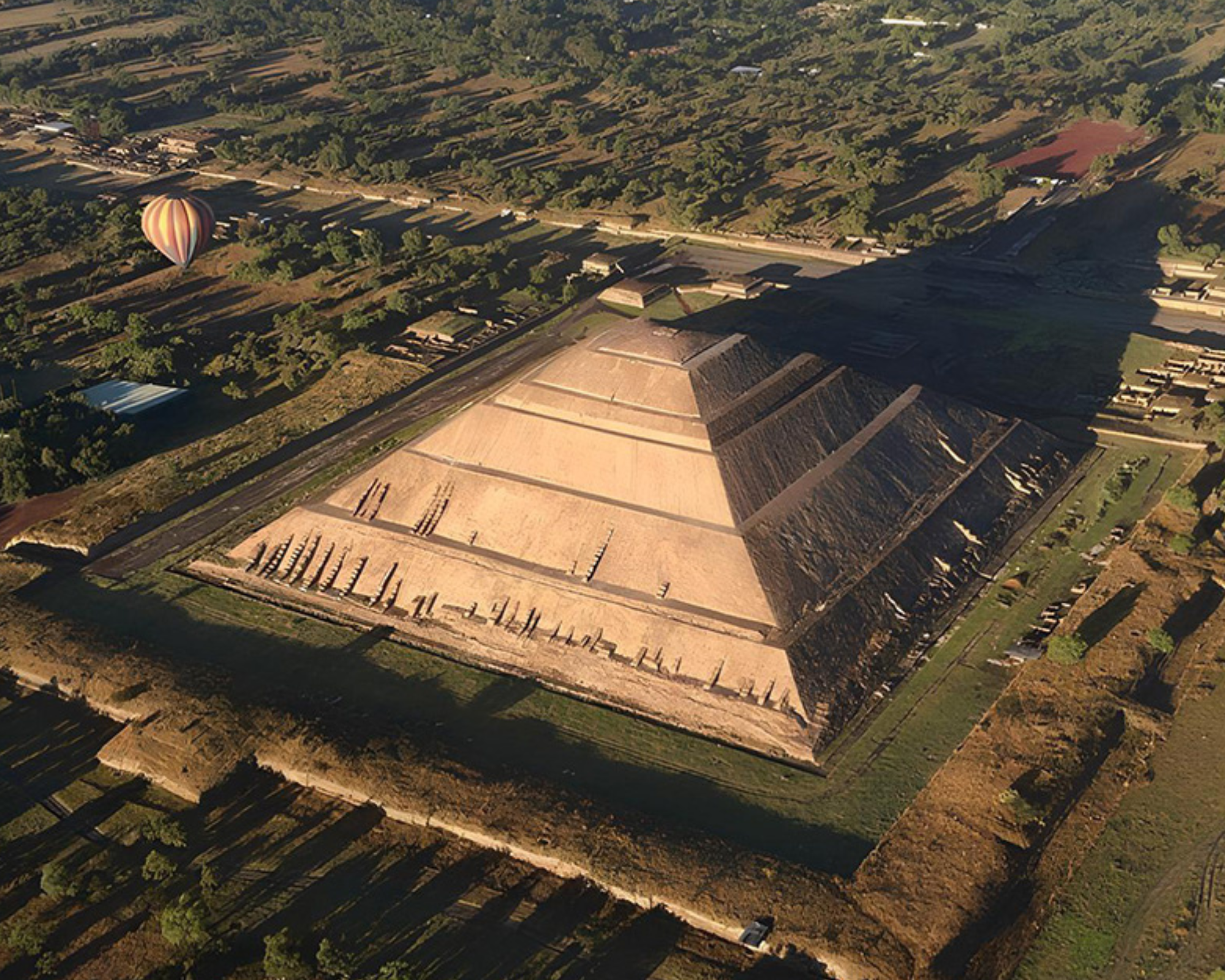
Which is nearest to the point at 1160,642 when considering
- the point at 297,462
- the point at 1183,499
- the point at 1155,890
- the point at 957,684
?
the point at 957,684

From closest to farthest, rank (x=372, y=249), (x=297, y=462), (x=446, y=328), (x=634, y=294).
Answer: (x=297, y=462), (x=446, y=328), (x=634, y=294), (x=372, y=249)

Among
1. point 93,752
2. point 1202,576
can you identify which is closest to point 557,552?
point 93,752

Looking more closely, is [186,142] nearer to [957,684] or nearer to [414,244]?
[414,244]

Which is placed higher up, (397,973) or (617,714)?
(397,973)

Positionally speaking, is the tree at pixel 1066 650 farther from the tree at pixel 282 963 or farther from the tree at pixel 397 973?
the tree at pixel 282 963

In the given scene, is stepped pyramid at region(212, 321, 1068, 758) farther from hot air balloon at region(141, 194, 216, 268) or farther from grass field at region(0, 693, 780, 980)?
hot air balloon at region(141, 194, 216, 268)

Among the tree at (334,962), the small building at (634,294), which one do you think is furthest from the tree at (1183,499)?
the tree at (334,962)

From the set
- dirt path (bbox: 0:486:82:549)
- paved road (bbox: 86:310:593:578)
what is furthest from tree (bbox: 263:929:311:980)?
dirt path (bbox: 0:486:82:549)
